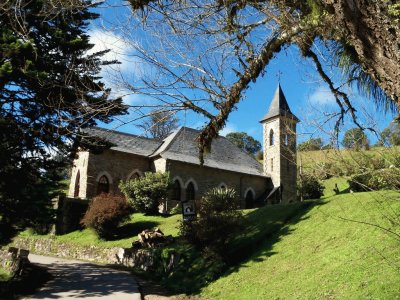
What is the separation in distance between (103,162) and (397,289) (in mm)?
23109

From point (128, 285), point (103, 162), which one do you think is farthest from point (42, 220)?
point (103, 162)

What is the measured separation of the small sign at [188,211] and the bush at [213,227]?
26 centimetres

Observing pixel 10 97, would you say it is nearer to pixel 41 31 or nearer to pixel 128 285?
pixel 41 31

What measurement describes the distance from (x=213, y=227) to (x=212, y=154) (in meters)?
19.5

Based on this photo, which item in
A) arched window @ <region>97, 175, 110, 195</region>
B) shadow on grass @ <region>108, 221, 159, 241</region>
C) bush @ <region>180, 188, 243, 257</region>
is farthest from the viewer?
arched window @ <region>97, 175, 110, 195</region>

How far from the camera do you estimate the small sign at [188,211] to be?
48.6 ft

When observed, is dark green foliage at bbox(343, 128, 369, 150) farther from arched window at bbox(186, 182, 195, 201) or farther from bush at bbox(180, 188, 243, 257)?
arched window at bbox(186, 182, 195, 201)

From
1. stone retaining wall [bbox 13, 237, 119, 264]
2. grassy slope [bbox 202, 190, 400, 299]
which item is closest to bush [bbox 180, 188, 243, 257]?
grassy slope [bbox 202, 190, 400, 299]

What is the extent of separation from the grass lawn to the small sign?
3.86 m

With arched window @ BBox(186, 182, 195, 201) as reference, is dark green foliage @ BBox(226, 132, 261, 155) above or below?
above

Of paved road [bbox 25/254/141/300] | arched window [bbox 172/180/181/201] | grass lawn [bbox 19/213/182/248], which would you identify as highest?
arched window [bbox 172/180/181/201]

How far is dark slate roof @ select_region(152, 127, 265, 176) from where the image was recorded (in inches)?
1169

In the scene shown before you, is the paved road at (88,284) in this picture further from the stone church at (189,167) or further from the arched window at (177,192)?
the arched window at (177,192)

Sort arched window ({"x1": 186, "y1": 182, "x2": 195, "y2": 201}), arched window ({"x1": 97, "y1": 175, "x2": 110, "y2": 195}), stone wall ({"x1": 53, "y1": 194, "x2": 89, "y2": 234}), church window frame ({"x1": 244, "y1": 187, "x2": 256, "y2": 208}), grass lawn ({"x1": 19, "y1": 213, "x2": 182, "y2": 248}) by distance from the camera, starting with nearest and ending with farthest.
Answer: grass lawn ({"x1": 19, "y1": 213, "x2": 182, "y2": 248})
stone wall ({"x1": 53, "y1": 194, "x2": 89, "y2": 234})
arched window ({"x1": 97, "y1": 175, "x2": 110, "y2": 195})
arched window ({"x1": 186, "y1": 182, "x2": 195, "y2": 201})
church window frame ({"x1": 244, "y1": 187, "x2": 256, "y2": 208})
